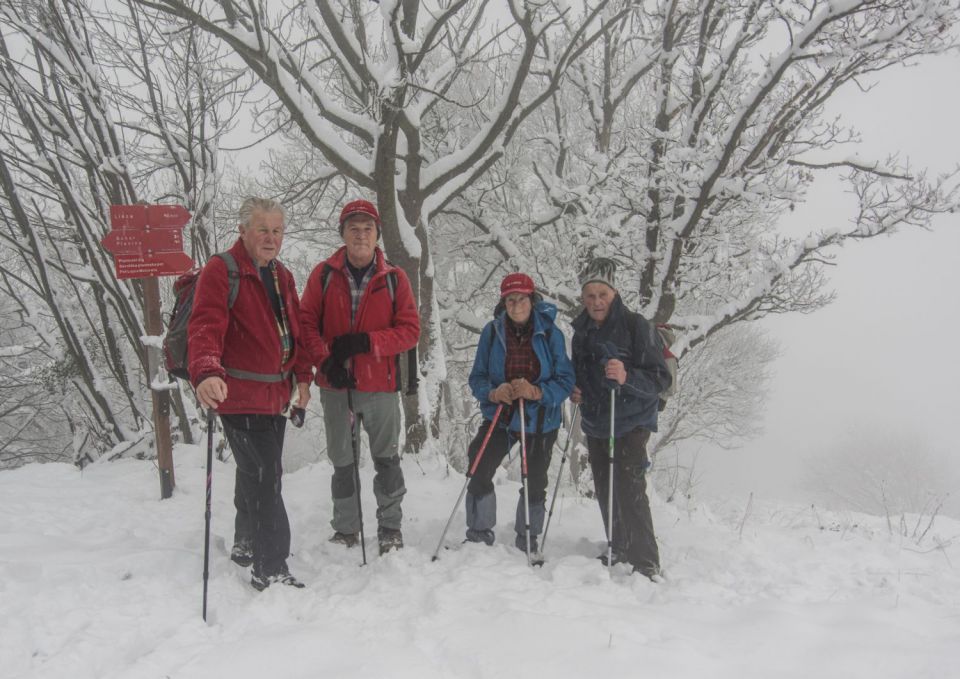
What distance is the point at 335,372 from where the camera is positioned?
11.4 feet

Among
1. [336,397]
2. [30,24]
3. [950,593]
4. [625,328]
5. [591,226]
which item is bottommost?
[950,593]

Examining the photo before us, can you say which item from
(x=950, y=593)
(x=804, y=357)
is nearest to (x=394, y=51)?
(x=950, y=593)

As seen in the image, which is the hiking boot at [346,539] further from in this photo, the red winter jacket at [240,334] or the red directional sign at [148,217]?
the red directional sign at [148,217]

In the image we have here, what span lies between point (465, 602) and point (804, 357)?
335ft

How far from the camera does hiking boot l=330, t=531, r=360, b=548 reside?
3.82 metres

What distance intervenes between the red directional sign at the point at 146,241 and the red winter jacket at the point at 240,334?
171cm

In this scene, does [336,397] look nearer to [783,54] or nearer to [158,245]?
[158,245]

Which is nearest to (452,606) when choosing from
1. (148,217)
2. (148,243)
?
(148,243)

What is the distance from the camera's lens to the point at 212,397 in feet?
8.68

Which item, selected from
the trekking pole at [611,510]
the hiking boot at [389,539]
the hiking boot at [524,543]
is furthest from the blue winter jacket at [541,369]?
the hiking boot at [389,539]

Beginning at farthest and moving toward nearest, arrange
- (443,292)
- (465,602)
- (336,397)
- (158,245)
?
(443,292)
(158,245)
(336,397)
(465,602)

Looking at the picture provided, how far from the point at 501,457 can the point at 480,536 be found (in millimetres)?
581

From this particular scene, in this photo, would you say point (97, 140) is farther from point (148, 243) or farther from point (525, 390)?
point (525, 390)

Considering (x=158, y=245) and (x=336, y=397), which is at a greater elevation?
(x=158, y=245)
